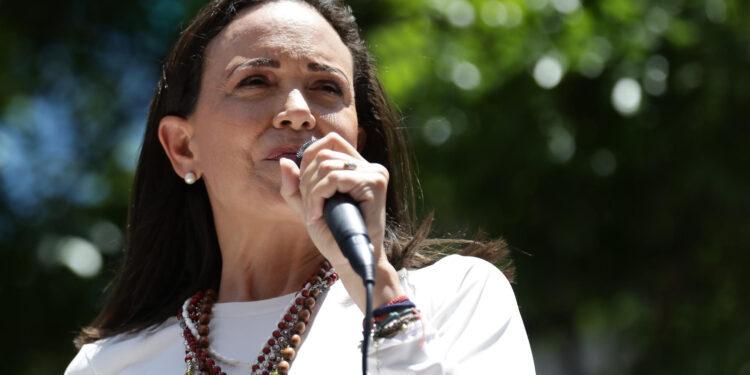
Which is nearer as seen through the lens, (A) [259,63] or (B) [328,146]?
(B) [328,146]

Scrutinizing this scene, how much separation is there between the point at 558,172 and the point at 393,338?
3.07 metres

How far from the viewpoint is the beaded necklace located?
2740mm

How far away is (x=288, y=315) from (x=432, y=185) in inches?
95.9

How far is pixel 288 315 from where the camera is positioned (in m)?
2.83

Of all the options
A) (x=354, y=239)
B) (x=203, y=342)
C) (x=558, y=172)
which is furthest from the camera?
(x=558, y=172)

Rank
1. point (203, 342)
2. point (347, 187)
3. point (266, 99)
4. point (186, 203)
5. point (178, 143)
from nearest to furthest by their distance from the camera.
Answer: point (347, 187), point (266, 99), point (203, 342), point (178, 143), point (186, 203)

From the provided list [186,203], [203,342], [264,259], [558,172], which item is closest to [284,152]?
[264,259]

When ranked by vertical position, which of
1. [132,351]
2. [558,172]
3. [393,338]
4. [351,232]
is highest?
[351,232]

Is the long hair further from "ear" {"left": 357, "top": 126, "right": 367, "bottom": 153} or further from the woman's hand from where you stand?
the woman's hand

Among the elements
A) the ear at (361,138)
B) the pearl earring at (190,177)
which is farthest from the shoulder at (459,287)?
the pearl earring at (190,177)

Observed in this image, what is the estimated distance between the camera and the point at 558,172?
5.18 m

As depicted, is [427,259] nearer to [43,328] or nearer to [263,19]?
[263,19]

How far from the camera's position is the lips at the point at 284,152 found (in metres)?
2.68

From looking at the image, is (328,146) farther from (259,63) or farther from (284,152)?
(259,63)
